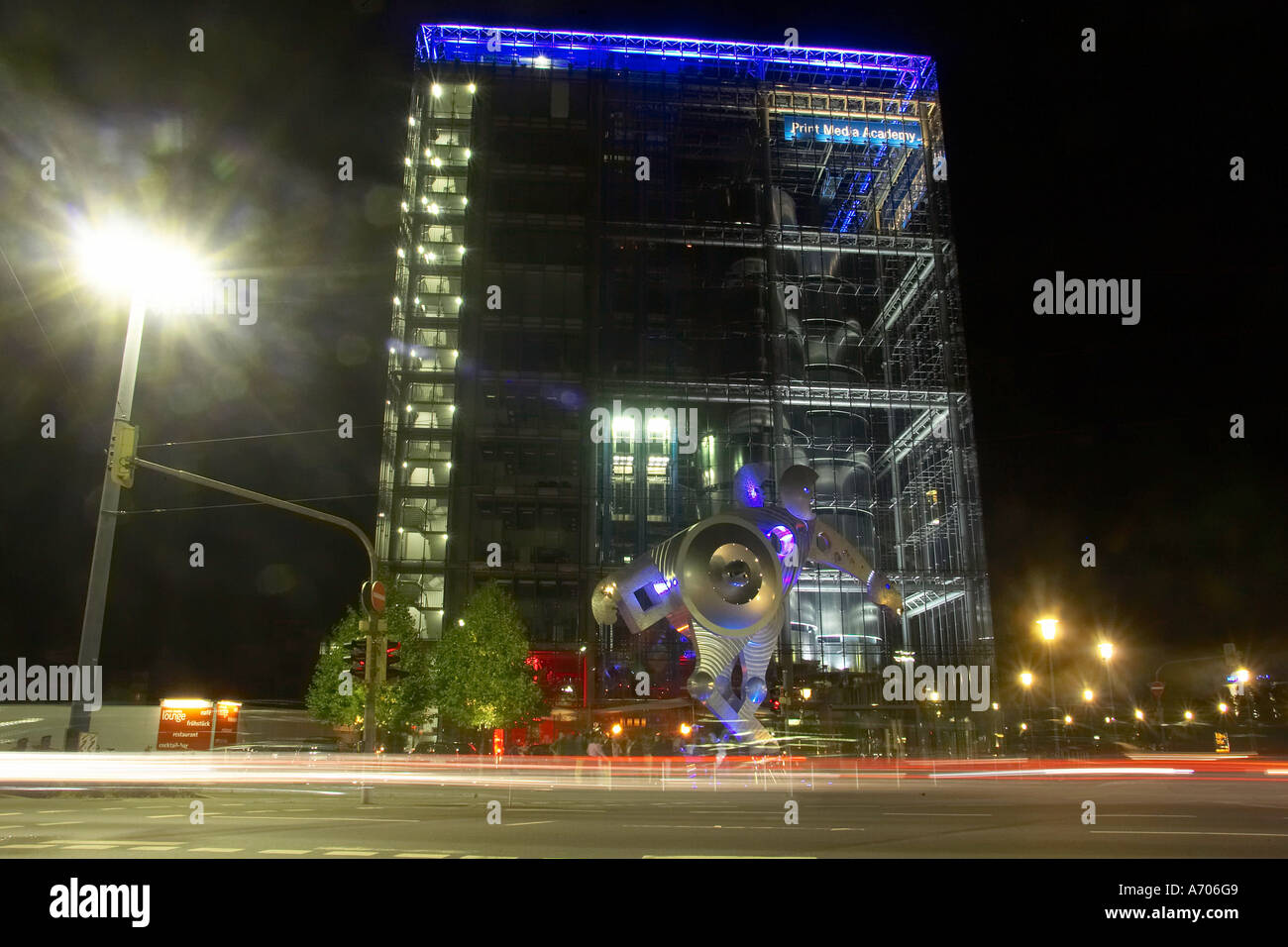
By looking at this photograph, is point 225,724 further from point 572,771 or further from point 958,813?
point 958,813

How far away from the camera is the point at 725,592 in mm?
19938

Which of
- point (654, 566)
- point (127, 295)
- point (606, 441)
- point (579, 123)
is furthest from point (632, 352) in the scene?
point (127, 295)

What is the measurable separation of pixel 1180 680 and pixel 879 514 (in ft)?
89.9

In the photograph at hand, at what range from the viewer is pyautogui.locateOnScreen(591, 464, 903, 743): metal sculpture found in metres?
19.8

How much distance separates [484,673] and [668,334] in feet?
65.4

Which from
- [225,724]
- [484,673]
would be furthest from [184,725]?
[484,673]

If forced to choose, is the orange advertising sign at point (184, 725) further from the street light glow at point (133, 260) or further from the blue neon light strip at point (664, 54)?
the blue neon light strip at point (664, 54)

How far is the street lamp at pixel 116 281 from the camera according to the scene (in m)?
15.2

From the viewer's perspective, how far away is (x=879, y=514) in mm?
44344

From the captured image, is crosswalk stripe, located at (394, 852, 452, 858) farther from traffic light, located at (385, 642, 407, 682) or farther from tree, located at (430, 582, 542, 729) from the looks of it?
tree, located at (430, 582, 542, 729)

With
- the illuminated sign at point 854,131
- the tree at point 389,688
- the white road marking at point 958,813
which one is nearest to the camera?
the white road marking at point 958,813

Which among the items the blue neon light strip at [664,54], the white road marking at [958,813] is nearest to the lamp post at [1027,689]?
the white road marking at [958,813]

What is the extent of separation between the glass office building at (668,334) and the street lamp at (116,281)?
23.9 meters

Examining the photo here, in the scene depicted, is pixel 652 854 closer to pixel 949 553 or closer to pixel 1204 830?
pixel 1204 830
